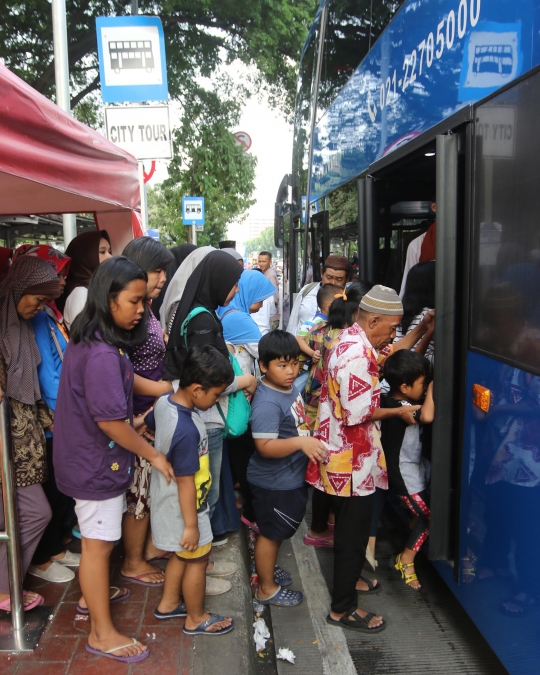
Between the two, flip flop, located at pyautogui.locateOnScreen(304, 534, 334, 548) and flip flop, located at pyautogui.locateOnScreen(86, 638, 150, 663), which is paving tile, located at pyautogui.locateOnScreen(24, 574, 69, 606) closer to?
flip flop, located at pyautogui.locateOnScreen(86, 638, 150, 663)

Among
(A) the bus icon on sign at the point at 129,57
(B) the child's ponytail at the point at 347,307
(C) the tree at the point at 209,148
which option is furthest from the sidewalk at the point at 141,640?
(C) the tree at the point at 209,148

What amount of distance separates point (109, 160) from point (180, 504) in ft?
6.32

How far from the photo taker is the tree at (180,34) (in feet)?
35.0

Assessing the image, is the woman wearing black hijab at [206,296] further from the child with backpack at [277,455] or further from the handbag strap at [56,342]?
the handbag strap at [56,342]

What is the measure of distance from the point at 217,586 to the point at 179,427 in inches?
48.6

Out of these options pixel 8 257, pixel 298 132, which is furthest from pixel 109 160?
pixel 298 132

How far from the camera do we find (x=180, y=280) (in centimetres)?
344

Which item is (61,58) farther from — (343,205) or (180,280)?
(180,280)

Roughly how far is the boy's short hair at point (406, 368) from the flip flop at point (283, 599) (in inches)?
53.3

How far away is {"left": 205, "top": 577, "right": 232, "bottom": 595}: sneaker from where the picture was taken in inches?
125

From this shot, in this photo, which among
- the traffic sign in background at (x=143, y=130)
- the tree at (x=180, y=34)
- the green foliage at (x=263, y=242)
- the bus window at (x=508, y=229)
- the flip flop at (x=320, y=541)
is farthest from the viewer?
the green foliage at (x=263, y=242)

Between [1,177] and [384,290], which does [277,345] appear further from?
[1,177]

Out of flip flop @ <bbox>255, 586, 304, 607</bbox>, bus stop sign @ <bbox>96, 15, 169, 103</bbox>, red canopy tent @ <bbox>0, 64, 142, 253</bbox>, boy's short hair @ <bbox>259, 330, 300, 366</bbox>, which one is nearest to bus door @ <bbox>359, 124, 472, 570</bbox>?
boy's short hair @ <bbox>259, 330, 300, 366</bbox>

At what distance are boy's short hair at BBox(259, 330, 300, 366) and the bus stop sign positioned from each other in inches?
137
